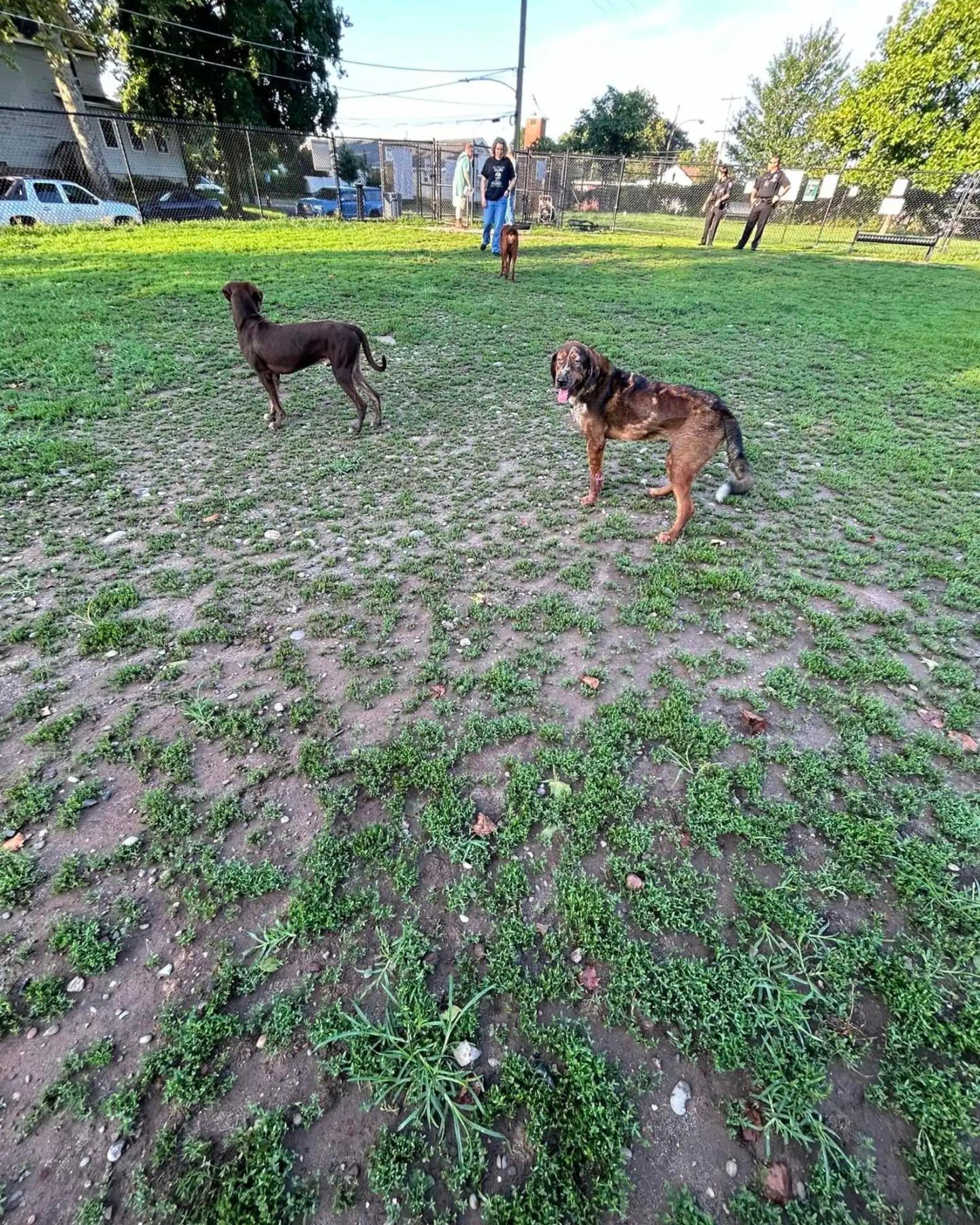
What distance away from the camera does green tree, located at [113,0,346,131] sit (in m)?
20.6

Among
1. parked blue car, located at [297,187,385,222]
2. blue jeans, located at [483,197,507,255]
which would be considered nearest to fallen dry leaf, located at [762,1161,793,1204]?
blue jeans, located at [483,197,507,255]

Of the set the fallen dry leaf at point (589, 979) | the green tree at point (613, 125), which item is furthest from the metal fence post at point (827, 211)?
the green tree at point (613, 125)

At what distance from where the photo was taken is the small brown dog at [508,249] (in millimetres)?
10938

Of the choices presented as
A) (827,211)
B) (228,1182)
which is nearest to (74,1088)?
(228,1182)

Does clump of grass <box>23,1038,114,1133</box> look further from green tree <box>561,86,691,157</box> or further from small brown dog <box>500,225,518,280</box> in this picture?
green tree <box>561,86,691,157</box>

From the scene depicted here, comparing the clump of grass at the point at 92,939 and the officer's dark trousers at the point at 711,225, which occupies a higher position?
the officer's dark trousers at the point at 711,225

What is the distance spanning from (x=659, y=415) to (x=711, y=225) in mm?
18122

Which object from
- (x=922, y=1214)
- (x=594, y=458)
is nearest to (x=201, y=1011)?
(x=922, y=1214)

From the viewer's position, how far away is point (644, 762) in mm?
2504

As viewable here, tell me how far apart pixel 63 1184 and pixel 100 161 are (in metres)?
25.5

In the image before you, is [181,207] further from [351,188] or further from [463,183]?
[463,183]

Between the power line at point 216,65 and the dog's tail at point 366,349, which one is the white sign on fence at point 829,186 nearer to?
the power line at point 216,65

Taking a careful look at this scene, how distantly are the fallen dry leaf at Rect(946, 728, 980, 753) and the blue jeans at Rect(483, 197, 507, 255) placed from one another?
13927 mm

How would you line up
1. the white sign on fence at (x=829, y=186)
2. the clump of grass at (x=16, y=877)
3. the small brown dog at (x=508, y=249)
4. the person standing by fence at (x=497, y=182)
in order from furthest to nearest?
the white sign on fence at (x=829, y=186) → the person standing by fence at (x=497, y=182) → the small brown dog at (x=508, y=249) → the clump of grass at (x=16, y=877)
